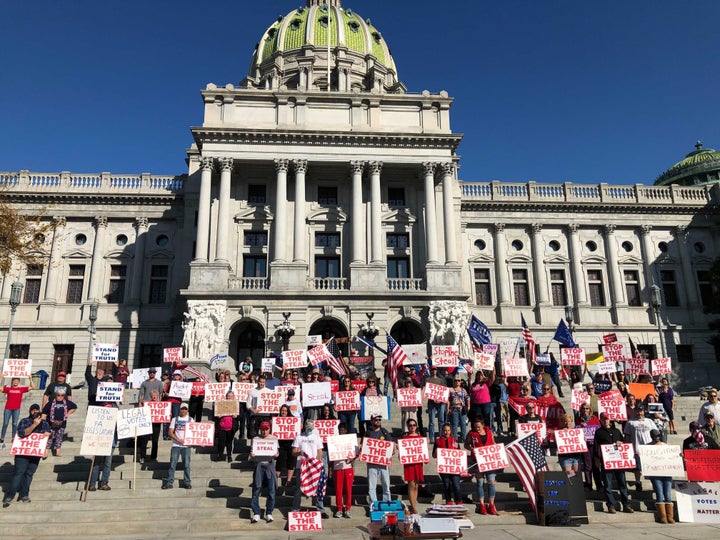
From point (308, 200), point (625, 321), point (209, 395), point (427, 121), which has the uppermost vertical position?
point (427, 121)

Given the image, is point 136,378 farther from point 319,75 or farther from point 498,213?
point 319,75

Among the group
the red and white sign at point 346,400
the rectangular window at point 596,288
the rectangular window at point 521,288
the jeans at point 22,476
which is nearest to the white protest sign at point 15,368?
the jeans at point 22,476

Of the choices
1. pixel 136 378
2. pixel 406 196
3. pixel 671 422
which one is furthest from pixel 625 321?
pixel 136 378

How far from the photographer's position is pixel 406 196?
3619cm

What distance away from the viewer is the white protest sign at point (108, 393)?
14297 millimetres

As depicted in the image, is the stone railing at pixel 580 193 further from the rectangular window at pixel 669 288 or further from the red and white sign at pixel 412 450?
the red and white sign at pixel 412 450

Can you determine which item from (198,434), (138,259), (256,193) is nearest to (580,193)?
(256,193)

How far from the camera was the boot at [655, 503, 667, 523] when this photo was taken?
11359 millimetres

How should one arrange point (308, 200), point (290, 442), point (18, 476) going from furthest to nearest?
point (308, 200)
point (290, 442)
point (18, 476)

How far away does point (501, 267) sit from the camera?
131 feet

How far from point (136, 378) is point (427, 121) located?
80.7 ft

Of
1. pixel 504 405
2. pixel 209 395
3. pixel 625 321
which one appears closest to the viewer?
pixel 209 395

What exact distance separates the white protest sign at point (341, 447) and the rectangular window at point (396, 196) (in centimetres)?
2594

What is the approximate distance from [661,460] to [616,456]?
908 mm
